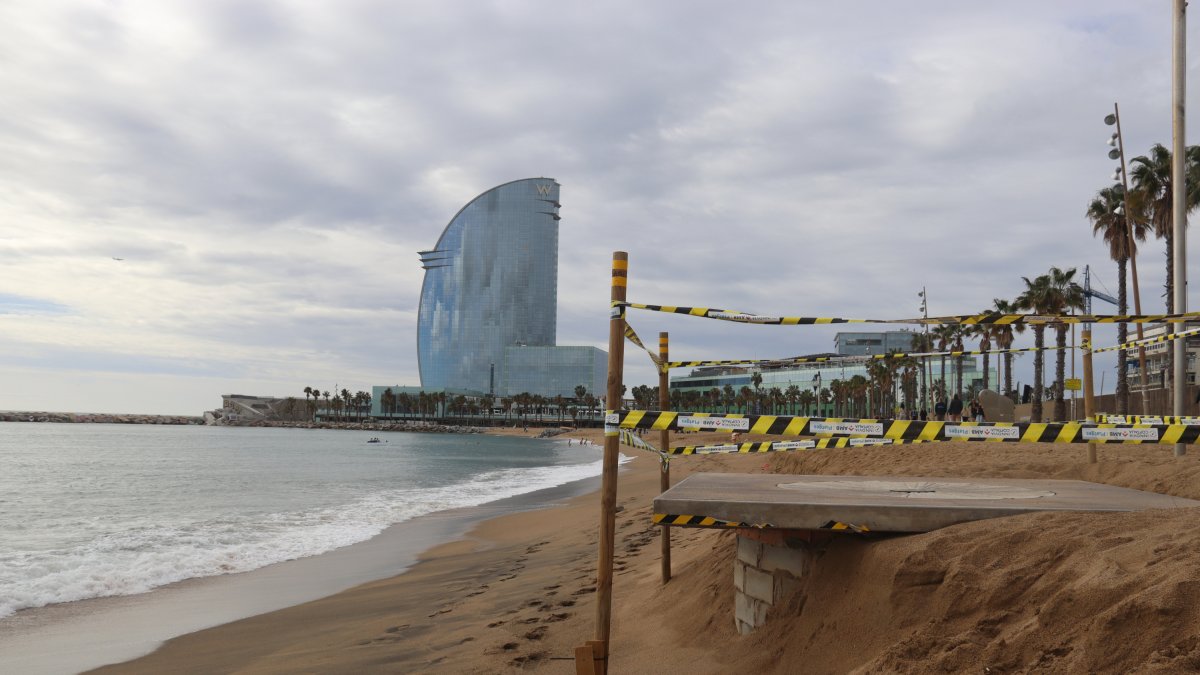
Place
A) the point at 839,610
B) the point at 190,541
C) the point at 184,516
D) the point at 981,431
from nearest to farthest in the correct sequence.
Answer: the point at 839,610 < the point at 981,431 < the point at 190,541 < the point at 184,516

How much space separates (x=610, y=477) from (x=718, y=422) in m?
0.96

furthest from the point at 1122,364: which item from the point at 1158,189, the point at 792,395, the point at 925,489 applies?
the point at 792,395

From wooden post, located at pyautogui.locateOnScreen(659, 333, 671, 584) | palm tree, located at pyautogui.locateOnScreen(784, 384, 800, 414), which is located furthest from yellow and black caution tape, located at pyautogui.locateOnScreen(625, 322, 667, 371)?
palm tree, located at pyautogui.locateOnScreen(784, 384, 800, 414)

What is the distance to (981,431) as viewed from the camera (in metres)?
5.34

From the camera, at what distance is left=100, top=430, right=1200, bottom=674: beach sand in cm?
327

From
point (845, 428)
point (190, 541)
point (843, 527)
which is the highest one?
point (845, 428)

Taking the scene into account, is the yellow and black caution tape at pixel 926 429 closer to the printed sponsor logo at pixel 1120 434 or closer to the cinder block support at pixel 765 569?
the printed sponsor logo at pixel 1120 434

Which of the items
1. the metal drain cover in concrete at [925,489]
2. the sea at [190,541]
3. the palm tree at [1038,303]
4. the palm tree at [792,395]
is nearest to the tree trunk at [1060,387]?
the palm tree at [1038,303]

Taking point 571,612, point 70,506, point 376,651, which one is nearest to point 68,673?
point 376,651

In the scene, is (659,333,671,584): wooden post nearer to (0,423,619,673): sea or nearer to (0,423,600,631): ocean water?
(0,423,619,673): sea

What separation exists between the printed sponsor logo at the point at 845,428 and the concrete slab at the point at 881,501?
1.48ft

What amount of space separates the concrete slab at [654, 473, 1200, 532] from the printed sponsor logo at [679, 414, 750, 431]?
47 cm

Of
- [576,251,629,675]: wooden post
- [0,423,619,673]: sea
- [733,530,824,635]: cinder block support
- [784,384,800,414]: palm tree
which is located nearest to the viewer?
[576,251,629,675]: wooden post

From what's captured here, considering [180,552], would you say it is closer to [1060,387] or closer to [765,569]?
[765,569]
